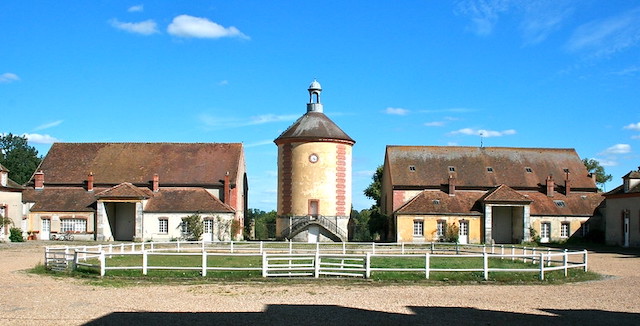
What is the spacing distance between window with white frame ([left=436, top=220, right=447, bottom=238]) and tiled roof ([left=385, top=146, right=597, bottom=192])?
3.27 metres

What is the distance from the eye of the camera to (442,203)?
44.2 m

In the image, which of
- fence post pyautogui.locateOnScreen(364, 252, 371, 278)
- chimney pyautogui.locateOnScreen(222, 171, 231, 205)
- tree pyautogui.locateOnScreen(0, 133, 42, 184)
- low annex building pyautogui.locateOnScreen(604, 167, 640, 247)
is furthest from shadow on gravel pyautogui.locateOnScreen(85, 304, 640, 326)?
tree pyautogui.locateOnScreen(0, 133, 42, 184)

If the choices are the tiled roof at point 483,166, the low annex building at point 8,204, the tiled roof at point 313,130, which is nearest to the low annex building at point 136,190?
the low annex building at point 8,204

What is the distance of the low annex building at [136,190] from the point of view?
144 feet

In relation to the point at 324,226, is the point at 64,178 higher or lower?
higher

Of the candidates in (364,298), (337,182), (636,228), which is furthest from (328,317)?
(337,182)

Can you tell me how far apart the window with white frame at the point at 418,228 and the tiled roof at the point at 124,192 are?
1725 cm

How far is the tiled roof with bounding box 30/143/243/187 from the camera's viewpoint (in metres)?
46.5

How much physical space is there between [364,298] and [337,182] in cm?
2988

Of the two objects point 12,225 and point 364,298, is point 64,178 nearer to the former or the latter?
point 12,225

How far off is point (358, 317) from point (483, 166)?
3675 centimetres

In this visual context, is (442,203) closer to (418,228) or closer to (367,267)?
(418,228)

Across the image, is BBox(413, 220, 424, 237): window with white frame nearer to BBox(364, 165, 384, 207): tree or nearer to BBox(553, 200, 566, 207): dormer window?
BBox(553, 200, 566, 207): dormer window

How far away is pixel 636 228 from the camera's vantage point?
36.5m
